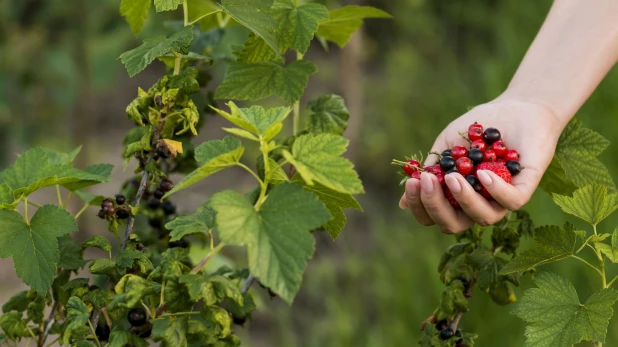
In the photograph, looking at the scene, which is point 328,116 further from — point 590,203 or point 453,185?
point 590,203

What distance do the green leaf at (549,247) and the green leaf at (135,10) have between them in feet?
2.43

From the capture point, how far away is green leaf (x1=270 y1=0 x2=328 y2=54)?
1.26 metres

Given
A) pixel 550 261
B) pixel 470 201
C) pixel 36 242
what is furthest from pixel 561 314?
pixel 36 242

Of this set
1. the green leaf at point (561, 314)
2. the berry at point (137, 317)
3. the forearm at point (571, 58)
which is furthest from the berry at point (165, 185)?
the forearm at point (571, 58)

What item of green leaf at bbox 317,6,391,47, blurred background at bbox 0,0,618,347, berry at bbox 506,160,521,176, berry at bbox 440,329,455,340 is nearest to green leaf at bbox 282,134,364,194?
berry at bbox 440,329,455,340

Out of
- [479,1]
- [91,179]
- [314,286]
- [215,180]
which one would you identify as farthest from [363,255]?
[91,179]

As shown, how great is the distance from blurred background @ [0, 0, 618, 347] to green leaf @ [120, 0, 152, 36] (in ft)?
6.18

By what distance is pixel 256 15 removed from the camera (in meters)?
1.21

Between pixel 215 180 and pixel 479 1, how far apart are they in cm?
269

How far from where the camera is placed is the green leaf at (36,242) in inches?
43.4

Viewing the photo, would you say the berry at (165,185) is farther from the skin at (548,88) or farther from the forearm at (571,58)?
the forearm at (571,58)

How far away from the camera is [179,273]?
3.34ft

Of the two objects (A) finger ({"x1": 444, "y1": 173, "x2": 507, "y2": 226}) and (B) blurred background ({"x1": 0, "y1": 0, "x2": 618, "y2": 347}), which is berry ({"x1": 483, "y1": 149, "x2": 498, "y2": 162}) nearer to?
(A) finger ({"x1": 444, "y1": 173, "x2": 507, "y2": 226})

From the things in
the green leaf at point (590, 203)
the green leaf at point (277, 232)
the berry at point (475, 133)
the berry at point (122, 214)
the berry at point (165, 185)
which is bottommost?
the berry at point (122, 214)
